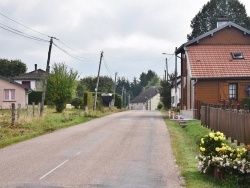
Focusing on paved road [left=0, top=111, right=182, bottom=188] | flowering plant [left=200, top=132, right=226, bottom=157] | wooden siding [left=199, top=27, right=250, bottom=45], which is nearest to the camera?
paved road [left=0, top=111, right=182, bottom=188]

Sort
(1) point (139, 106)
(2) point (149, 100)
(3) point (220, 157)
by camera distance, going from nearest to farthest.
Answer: (3) point (220, 157) → (2) point (149, 100) → (1) point (139, 106)

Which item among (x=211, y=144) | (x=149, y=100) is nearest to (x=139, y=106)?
(x=149, y=100)

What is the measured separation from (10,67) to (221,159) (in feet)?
324

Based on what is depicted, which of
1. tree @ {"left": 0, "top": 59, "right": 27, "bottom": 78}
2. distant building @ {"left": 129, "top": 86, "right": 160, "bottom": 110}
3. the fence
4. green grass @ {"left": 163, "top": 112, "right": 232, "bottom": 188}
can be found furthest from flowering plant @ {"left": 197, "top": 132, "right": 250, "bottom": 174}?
distant building @ {"left": 129, "top": 86, "right": 160, "bottom": 110}

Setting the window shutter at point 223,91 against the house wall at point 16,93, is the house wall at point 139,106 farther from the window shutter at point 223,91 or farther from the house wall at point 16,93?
the window shutter at point 223,91

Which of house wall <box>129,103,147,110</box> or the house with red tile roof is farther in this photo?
house wall <box>129,103,147,110</box>

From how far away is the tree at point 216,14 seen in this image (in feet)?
225

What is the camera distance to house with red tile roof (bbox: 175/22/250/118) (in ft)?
118

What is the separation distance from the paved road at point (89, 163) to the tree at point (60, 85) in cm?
2599

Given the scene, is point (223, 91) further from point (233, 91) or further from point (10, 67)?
point (10, 67)

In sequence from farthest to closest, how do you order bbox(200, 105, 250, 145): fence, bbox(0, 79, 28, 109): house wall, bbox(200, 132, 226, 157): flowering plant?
bbox(0, 79, 28, 109): house wall, bbox(200, 105, 250, 145): fence, bbox(200, 132, 226, 157): flowering plant

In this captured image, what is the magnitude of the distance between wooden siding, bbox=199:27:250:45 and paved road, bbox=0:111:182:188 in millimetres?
20439

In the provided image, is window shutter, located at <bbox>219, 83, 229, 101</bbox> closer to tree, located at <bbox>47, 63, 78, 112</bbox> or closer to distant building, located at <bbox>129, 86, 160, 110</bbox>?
tree, located at <bbox>47, 63, 78, 112</bbox>

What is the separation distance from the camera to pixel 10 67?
346 ft
